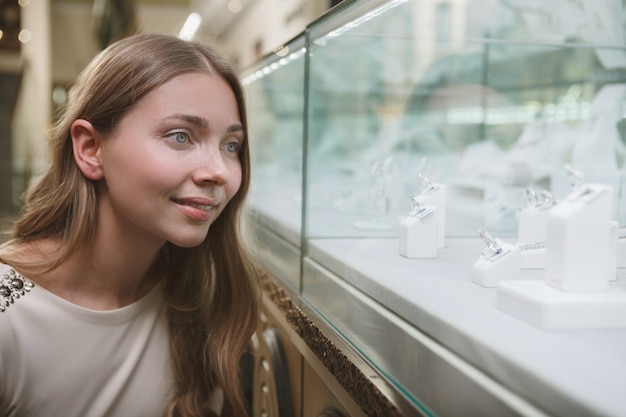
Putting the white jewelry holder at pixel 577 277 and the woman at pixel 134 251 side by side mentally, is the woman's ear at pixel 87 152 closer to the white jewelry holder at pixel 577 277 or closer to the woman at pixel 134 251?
the woman at pixel 134 251

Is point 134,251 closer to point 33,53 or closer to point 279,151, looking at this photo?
point 279,151

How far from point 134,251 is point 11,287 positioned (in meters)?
0.25

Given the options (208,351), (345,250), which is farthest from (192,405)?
(345,250)

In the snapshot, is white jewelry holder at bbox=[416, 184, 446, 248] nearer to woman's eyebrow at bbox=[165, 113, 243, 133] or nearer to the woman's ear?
woman's eyebrow at bbox=[165, 113, 243, 133]

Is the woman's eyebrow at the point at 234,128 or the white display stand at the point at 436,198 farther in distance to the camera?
the white display stand at the point at 436,198

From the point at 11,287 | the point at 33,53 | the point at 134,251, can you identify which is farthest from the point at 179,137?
the point at 33,53

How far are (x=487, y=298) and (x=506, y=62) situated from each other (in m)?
2.05

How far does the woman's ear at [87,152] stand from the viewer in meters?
1.31

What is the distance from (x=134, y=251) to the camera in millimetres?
1415

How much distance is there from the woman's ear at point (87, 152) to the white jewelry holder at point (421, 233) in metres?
0.63

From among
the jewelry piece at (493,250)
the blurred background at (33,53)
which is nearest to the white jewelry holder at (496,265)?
the jewelry piece at (493,250)

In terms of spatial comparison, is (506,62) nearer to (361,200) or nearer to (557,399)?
(361,200)

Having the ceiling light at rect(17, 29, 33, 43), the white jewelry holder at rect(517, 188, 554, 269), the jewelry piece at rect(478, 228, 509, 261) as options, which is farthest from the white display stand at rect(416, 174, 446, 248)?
the ceiling light at rect(17, 29, 33, 43)

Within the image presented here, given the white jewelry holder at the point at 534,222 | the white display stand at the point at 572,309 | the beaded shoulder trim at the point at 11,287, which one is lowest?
the beaded shoulder trim at the point at 11,287
